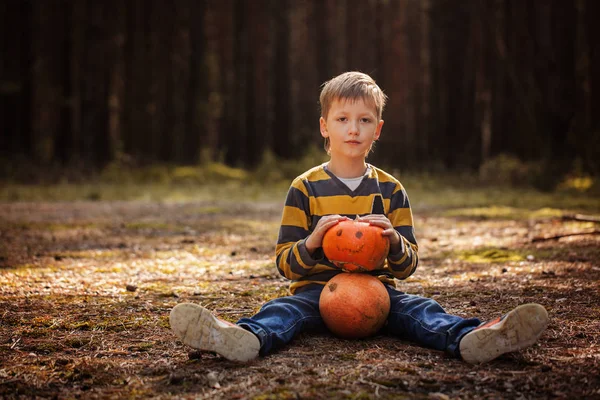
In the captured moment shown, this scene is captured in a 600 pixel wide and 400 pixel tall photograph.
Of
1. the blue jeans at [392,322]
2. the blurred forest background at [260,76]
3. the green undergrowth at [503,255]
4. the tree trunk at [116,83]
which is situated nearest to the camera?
the blue jeans at [392,322]

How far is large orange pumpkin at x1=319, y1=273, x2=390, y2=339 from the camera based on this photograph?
3.17 meters

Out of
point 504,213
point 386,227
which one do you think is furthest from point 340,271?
point 504,213

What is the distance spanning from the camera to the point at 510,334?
9.19 feet

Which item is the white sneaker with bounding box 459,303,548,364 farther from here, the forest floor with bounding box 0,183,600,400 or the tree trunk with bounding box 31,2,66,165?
the tree trunk with bounding box 31,2,66,165

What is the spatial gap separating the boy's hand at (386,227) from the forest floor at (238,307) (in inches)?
19.7

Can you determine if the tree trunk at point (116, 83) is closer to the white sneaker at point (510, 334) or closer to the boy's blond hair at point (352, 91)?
the boy's blond hair at point (352, 91)

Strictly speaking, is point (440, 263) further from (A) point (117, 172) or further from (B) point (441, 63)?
(B) point (441, 63)

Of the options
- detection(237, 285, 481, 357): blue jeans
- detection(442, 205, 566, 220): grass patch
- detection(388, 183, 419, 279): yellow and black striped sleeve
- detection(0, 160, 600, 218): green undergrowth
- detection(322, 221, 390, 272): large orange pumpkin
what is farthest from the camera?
detection(0, 160, 600, 218): green undergrowth

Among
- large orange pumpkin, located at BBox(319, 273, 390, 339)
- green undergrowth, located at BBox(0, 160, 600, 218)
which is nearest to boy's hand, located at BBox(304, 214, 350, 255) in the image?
large orange pumpkin, located at BBox(319, 273, 390, 339)

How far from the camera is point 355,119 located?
347cm

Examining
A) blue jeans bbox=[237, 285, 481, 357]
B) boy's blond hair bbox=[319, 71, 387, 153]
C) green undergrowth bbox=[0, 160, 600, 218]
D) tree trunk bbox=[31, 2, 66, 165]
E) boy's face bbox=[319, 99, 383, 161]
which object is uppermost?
tree trunk bbox=[31, 2, 66, 165]

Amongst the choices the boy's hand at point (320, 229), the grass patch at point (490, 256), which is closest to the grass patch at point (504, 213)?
the grass patch at point (490, 256)

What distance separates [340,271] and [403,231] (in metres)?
0.43

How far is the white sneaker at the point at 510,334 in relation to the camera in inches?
109
